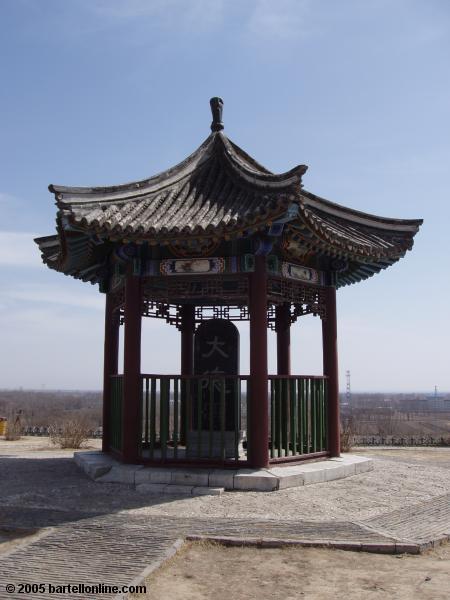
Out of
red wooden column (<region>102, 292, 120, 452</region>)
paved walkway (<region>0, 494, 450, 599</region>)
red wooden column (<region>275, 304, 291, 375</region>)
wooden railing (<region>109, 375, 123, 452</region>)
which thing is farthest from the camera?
red wooden column (<region>275, 304, 291, 375</region>)

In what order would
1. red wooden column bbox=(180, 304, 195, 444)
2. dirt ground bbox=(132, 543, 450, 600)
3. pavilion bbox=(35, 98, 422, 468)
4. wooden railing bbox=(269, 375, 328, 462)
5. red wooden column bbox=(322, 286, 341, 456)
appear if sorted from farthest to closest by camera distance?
red wooden column bbox=(180, 304, 195, 444) → red wooden column bbox=(322, 286, 341, 456) → wooden railing bbox=(269, 375, 328, 462) → pavilion bbox=(35, 98, 422, 468) → dirt ground bbox=(132, 543, 450, 600)

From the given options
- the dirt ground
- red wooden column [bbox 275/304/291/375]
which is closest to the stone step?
the dirt ground

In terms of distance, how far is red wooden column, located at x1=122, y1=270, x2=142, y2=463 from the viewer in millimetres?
10234

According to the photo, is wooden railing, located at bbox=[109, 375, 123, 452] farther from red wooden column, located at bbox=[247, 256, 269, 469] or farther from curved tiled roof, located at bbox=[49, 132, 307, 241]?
curved tiled roof, located at bbox=[49, 132, 307, 241]

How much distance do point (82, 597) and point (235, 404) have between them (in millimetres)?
5907

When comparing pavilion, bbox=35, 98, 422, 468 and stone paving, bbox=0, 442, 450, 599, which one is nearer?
stone paving, bbox=0, 442, 450, 599

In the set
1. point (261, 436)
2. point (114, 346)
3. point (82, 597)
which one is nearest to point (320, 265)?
point (261, 436)

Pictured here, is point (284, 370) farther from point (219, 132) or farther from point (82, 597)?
point (82, 597)

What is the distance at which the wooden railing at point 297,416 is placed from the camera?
10547mm

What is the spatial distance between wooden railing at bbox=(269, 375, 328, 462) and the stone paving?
2.81 m

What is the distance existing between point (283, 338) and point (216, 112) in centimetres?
520

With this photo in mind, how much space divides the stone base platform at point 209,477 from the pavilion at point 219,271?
0.32 metres

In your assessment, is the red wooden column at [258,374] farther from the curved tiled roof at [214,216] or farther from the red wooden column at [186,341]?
the red wooden column at [186,341]

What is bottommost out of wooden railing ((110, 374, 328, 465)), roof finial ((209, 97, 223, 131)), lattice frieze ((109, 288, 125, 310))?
wooden railing ((110, 374, 328, 465))
